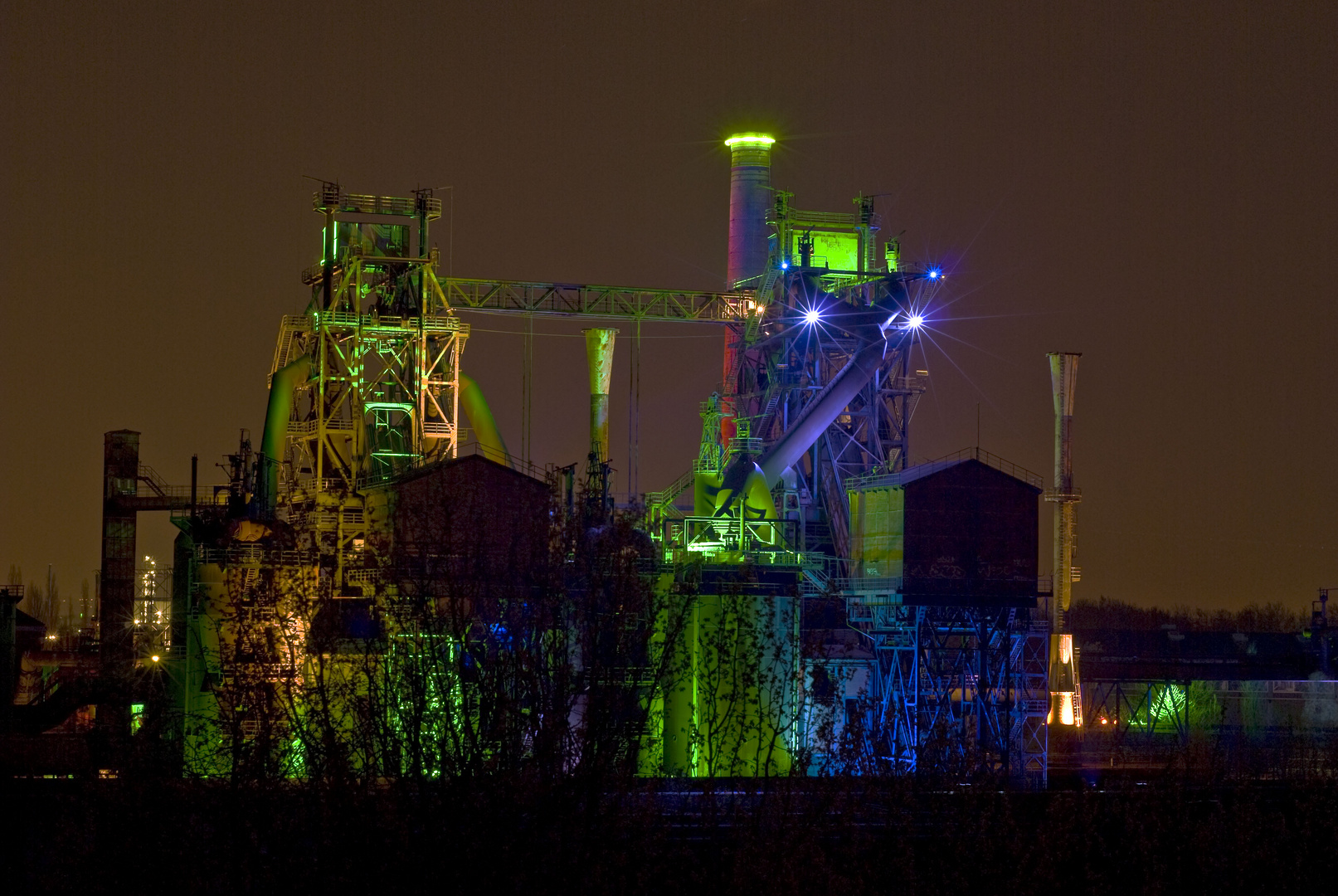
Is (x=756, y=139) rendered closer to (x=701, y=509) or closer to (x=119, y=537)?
(x=701, y=509)

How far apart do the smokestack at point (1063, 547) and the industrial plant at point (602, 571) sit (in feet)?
0.41

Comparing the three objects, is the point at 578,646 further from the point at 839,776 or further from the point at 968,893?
the point at 968,893

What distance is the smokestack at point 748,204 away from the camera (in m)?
68.5

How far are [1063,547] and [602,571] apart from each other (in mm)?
39017

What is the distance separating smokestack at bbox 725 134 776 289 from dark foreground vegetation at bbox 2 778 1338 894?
29311mm

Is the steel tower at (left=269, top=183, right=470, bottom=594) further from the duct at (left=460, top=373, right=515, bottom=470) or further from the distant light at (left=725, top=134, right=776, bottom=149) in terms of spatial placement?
the distant light at (left=725, top=134, right=776, bottom=149)

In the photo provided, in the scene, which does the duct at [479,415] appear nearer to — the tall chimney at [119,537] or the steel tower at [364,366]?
the steel tower at [364,366]

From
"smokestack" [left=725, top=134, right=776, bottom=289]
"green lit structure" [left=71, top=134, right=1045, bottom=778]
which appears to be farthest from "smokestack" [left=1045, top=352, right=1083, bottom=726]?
"smokestack" [left=725, top=134, right=776, bottom=289]

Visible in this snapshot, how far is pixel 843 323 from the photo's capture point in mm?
61688

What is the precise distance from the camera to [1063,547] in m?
67.5

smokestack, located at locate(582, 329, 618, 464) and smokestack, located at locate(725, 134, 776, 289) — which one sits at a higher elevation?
smokestack, located at locate(725, 134, 776, 289)

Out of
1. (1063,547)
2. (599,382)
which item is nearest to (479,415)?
(599,382)

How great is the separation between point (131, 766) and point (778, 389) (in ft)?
106

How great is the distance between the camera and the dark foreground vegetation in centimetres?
2878
